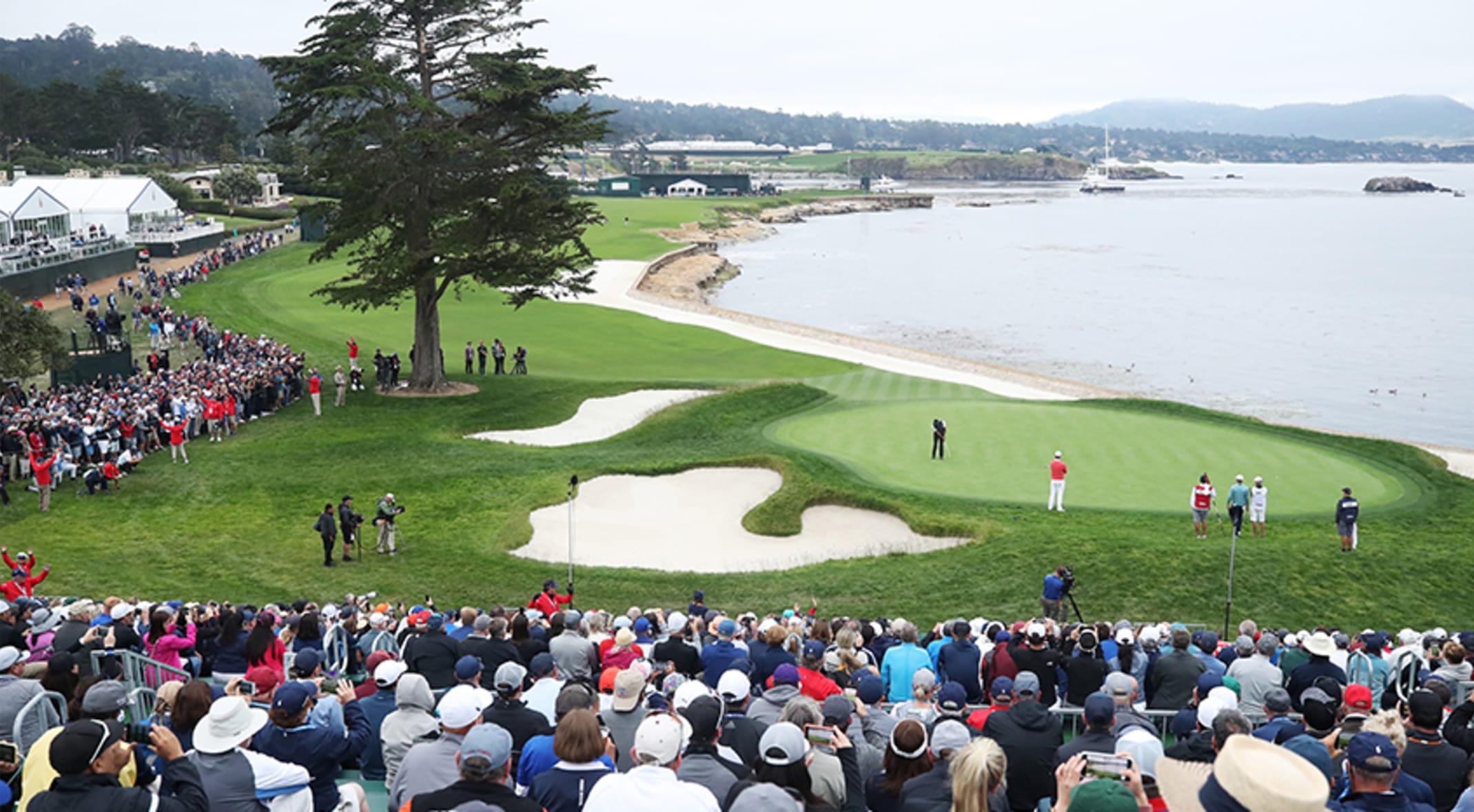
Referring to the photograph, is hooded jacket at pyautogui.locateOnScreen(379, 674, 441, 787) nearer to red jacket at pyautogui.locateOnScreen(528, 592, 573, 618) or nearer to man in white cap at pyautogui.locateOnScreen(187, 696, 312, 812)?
man in white cap at pyautogui.locateOnScreen(187, 696, 312, 812)

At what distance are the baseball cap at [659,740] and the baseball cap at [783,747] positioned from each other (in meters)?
0.50

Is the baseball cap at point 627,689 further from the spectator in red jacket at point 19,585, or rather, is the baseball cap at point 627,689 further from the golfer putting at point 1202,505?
the golfer putting at point 1202,505

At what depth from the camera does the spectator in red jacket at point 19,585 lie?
1650 cm

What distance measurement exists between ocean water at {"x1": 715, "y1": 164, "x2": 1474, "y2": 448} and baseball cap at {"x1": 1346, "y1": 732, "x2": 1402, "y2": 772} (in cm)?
4720

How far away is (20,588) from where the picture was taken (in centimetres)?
1697

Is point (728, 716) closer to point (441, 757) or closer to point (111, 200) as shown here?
point (441, 757)

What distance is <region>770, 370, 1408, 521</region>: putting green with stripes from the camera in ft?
78.2

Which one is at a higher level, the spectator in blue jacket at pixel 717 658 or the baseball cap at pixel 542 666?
the baseball cap at pixel 542 666

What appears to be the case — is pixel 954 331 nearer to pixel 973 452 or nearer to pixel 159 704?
pixel 973 452

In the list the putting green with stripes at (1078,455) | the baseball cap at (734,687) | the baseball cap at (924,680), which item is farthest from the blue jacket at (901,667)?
the putting green with stripes at (1078,455)

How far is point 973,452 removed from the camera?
88.6 feet

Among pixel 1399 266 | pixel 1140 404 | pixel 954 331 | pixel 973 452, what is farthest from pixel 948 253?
pixel 973 452

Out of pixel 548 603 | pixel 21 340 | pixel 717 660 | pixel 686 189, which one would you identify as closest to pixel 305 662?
pixel 717 660

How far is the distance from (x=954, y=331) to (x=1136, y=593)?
2213 inches
